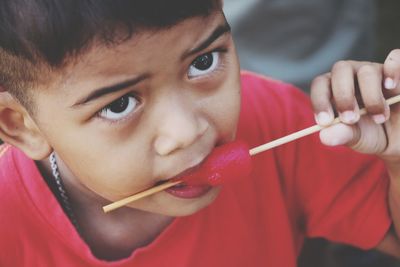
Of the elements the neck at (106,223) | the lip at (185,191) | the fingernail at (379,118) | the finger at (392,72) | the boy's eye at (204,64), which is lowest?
the neck at (106,223)

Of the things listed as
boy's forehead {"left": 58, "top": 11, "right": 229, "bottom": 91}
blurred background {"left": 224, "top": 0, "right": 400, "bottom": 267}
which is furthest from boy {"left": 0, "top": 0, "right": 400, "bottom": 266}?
blurred background {"left": 224, "top": 0, "right": 400, "bottom": 267}

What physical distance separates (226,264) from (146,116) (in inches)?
13.0

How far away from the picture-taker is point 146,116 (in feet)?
2.49

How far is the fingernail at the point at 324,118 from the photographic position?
0.86 m

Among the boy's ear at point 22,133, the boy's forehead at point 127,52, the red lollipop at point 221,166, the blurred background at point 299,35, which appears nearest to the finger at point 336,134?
the red lollipop at point 221,166

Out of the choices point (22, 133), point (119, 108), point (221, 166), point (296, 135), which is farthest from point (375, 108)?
point (22, 133)

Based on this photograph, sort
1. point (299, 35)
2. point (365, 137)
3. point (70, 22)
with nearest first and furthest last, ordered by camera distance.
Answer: point (70, 22)
point (365, 137)
point (299, 35)

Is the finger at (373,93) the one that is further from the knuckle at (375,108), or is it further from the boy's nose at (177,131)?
the boy's nose at (177,131)

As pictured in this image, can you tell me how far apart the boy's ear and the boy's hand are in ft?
1.20

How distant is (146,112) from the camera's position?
756 mm

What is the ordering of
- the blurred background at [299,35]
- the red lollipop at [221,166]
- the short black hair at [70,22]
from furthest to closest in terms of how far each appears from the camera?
the blurred background at [299,35]
the red lollipop at [221,166]
the short black hair at [70,22]

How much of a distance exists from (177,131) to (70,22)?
0.55 feet

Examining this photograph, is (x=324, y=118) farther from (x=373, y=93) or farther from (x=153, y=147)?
(x=153, y=147)

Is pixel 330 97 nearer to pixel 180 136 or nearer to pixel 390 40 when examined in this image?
pixel 180 136
